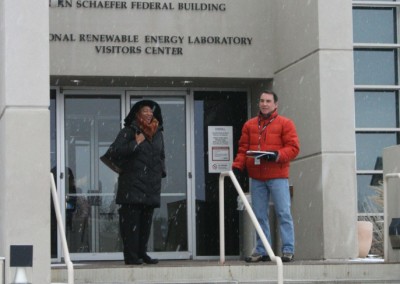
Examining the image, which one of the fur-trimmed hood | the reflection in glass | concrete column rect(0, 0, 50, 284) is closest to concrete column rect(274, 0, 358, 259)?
the fur-trimmed hood

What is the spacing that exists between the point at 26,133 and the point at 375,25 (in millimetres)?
7380

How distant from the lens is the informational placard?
52.1 ft

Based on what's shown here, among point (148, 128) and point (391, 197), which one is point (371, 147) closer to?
point (391, 197)

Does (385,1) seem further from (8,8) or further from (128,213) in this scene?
(8,8)

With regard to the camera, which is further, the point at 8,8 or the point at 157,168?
the point at 157,168

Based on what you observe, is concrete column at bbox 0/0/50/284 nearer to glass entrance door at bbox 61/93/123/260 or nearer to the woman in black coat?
the woman in black coat

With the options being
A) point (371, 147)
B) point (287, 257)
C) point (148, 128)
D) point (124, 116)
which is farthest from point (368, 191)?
point (148, 128)

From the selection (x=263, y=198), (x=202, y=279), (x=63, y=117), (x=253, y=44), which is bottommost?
(x=202, y=279)

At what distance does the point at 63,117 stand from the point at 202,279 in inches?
209

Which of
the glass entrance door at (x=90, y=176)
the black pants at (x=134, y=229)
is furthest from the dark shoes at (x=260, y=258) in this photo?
the glass entrance door at (x=90, y=176)

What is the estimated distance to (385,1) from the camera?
16016mm

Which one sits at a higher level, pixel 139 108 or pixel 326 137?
pixel 139 108

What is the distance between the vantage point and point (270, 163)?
12016 millimetres

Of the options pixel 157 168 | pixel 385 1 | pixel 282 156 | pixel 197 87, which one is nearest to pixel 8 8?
pixel 157 168
